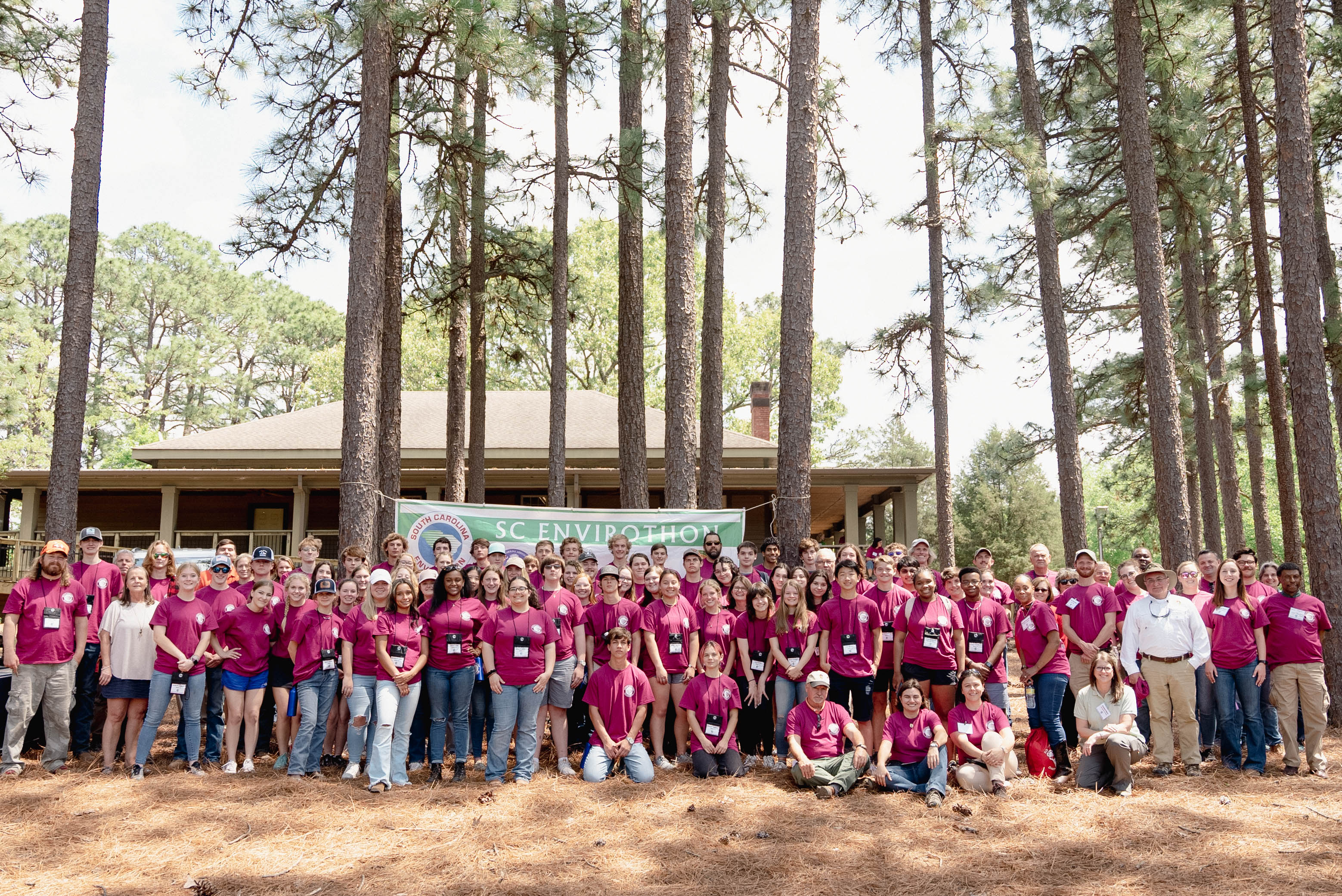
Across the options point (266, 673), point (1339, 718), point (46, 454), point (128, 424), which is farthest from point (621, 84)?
point (128, 424)

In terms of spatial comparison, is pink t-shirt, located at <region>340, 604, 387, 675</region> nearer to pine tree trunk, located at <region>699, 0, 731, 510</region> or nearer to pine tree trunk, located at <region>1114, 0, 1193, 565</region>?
pine tree trunk, located at <region>699, 0, 731, 510</region>

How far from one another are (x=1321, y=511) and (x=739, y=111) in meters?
9.15

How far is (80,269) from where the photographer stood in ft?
31.0

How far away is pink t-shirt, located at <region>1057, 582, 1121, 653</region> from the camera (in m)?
7.71

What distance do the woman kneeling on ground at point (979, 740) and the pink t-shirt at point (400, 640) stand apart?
3927 millimetres

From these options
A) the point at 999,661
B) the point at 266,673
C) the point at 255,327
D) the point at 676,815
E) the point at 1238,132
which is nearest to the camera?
the point at 676,815

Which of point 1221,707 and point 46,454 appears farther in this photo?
point 46,454

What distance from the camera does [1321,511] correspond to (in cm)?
921

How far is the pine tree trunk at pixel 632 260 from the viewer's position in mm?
12219

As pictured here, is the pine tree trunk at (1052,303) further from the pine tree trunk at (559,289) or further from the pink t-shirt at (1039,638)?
the pine tree trunk at (559,289)

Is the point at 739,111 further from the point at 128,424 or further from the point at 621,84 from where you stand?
the point at 128,424

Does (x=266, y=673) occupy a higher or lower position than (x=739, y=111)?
lower

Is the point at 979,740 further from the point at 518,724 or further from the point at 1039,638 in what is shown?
the point at 518,724

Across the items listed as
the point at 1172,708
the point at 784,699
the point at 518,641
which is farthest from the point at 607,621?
the point at 1172,708
